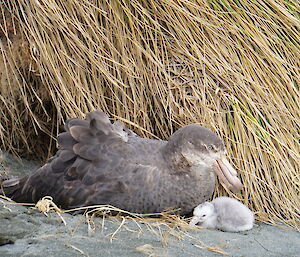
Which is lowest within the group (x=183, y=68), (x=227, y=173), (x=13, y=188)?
(x=13, y=188)

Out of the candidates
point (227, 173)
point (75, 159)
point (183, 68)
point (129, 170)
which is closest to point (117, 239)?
point (129, 170)

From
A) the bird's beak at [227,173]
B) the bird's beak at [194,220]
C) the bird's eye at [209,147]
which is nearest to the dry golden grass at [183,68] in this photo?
the bird's beak at [227,173]

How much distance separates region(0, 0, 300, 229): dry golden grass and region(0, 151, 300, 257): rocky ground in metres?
0.65

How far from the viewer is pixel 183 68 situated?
4.02 m

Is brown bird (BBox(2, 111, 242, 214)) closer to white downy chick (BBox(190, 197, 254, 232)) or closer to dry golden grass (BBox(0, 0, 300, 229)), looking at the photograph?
white downy chick (BBox(190, 197, 254, 232))

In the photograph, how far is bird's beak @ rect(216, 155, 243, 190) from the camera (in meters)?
3.49

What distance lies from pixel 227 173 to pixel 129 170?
56 cm

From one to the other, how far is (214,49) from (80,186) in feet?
4.18

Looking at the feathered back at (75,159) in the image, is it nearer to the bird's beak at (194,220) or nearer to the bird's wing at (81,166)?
the bird's wing at (81,166)

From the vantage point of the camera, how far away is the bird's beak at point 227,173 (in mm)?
A: 3494

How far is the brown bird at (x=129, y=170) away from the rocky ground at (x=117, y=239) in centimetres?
19

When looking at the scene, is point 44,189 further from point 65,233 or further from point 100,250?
point 100,250

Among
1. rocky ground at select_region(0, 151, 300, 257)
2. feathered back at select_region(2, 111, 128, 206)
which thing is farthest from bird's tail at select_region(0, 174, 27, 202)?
rocky ground at select_region(0, 151, 300, 257)

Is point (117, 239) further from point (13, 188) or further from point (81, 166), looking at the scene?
point (13, 188)
